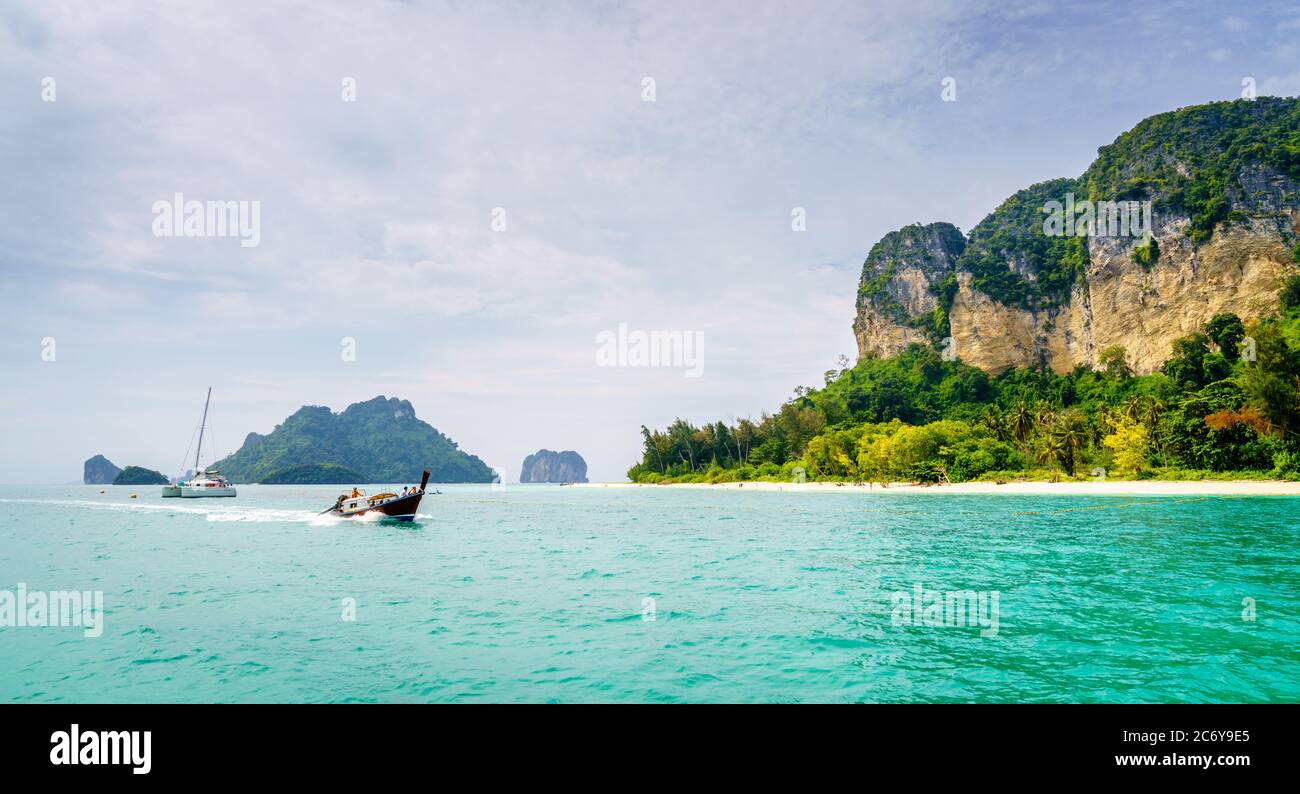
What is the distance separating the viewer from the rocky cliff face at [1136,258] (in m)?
99.9

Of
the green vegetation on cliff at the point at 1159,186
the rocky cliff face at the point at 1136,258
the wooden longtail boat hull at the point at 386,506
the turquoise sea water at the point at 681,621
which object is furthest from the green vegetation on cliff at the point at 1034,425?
the wooden longtail boat hull at the point at 386,506

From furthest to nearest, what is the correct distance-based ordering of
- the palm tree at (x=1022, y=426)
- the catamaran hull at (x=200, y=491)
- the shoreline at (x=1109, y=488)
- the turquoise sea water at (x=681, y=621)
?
the catamaran hull at (x=200, y=491)
the palm tree at (x=1022, y=426)
the shoreline at (x=1109, y=488)
the turquoise sea water at (x=681, y=621)

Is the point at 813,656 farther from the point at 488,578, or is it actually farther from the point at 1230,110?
the point at 1230,110

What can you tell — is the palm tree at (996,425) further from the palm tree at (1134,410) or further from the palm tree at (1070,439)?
the palm tree at (1134,410)

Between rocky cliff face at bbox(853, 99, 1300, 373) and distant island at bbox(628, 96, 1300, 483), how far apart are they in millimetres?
350

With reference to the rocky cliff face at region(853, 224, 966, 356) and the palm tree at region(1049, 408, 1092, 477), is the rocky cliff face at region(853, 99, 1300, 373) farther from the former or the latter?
the palm tree at region(1049, 408, 1092, 477)

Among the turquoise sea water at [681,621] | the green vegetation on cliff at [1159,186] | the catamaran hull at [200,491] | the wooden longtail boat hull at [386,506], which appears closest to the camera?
the turquoise sea water at [681,621]

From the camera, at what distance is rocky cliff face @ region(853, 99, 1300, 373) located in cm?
9994

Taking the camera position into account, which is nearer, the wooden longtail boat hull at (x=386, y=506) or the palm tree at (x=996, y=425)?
the wooden longtail boat hull at (x=386, y=506)

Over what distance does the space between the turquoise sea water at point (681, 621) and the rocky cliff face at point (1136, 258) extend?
92644 millimetres

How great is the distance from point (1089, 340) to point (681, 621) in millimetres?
139457

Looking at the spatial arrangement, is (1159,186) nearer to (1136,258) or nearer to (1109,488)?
(1136,258)
